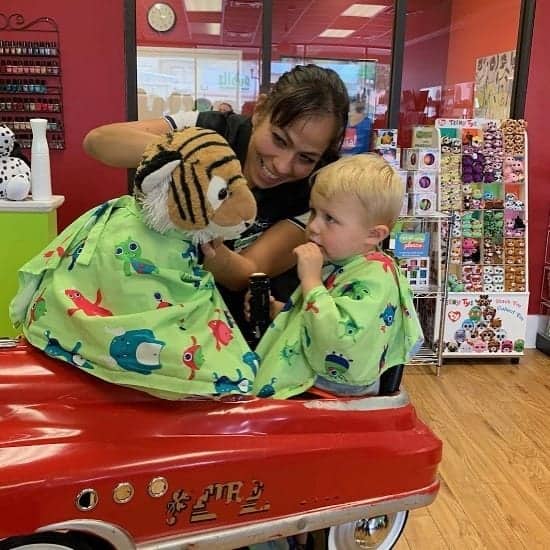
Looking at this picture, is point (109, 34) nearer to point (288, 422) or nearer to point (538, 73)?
point (538, 73)

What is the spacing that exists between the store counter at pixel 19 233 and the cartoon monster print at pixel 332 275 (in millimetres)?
1437

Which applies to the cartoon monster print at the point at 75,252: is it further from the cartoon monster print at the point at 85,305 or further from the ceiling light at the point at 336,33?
the ceiling light at the point at 336,33

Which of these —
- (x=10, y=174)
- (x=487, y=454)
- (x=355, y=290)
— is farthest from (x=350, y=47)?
(x=355, y=290)

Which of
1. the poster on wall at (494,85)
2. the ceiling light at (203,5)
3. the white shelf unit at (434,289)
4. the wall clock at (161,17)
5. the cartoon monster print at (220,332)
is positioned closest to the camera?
the cartoon monster print at (220,332)

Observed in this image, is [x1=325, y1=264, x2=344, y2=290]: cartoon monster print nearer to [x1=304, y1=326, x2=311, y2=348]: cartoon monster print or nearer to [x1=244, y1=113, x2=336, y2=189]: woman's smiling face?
[x1=304, y1=326, x2=311, y2=348]: cartoon monster print

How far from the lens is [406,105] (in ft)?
11.8

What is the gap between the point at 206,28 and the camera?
3.98 metres

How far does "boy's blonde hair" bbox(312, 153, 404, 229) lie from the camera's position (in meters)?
1.31

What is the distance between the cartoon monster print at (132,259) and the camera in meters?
1.15

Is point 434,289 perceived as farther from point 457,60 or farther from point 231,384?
point 231,384

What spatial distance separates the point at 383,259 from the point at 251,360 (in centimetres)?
35

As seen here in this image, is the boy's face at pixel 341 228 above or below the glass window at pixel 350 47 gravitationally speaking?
below

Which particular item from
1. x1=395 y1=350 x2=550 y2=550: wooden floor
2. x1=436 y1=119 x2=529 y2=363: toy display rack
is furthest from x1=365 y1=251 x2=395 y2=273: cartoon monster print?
x1=436 y1=119 x2=529 y2=363: toy display rack

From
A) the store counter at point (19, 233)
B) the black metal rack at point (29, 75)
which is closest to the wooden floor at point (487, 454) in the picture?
the store counter at point (19, 233)
